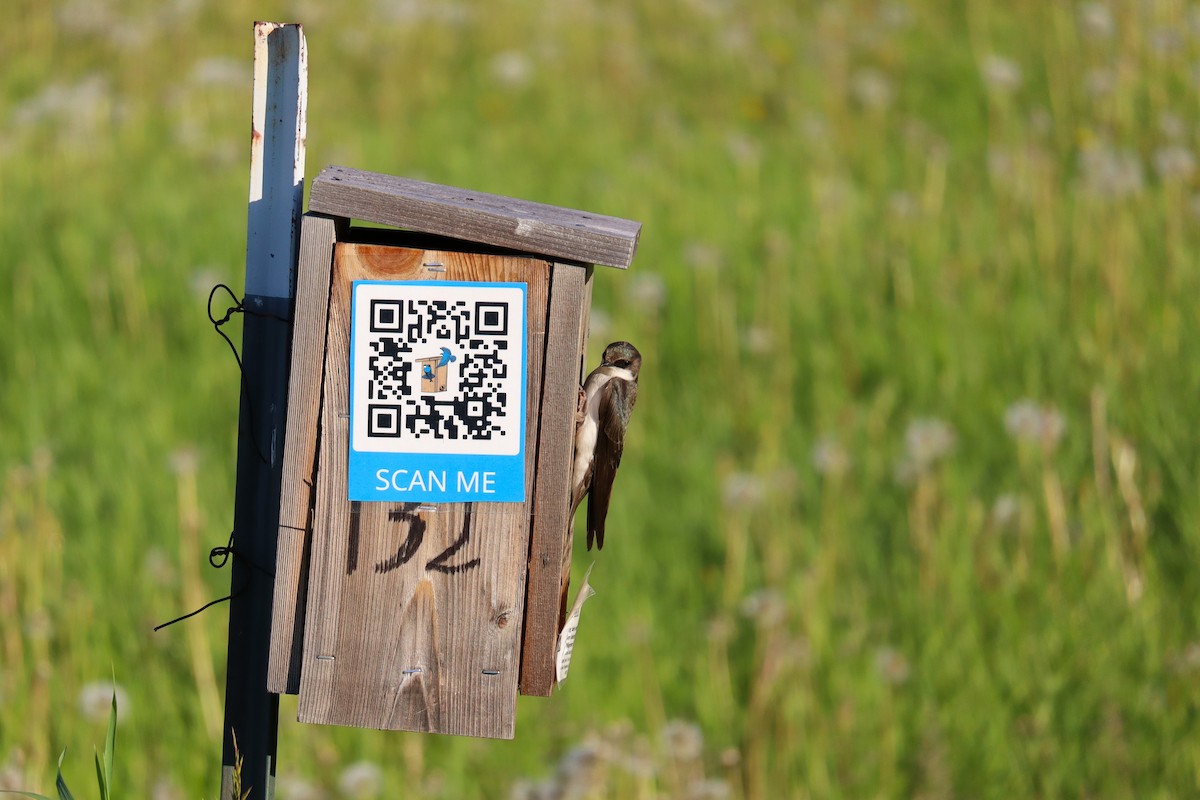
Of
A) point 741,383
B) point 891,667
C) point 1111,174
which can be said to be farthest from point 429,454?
point 1111,174

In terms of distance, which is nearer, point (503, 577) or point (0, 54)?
point (503, 577)

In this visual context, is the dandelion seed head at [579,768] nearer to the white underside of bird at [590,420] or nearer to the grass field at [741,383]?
the grass field at [741,383]

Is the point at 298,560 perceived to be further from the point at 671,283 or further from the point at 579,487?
the point at 671,283

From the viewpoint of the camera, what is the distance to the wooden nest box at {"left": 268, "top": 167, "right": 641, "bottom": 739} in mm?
1753

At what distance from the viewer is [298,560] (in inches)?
70.5

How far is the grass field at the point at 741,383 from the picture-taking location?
3666 mm

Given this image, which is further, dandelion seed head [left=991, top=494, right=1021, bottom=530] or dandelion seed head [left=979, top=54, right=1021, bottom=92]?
dandelion seed head [left=979, top=54, right=1021, bottom=92]

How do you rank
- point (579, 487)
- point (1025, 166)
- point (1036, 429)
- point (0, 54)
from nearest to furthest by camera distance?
1. point (579, 487)
2. point (1036, 429)
3. point (1025, 166)
4. point (0, 54)

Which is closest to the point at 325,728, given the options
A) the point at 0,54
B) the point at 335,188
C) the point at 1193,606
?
the point at 335,188

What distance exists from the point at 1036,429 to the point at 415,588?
327 cm

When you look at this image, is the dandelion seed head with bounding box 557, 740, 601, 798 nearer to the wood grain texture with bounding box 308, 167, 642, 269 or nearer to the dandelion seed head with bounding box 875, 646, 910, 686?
the dandelion seed head with bounding box 875, 646, 910, 686

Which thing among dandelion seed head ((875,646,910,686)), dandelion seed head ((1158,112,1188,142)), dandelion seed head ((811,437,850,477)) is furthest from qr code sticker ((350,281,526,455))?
dandelion seed head ((1158,112,1188,142))

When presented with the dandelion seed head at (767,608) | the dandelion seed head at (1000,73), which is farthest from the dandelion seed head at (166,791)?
the dandelion seed head at (1000,73)

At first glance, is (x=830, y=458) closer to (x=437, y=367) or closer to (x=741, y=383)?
(x=741, y=383)
